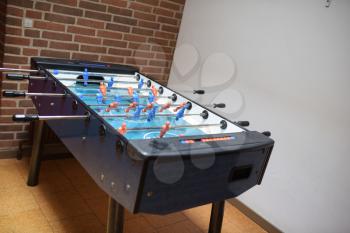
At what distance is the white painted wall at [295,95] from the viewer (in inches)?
85.1

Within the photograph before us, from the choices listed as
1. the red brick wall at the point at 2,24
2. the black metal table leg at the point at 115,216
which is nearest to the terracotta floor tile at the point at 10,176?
the red brick wall at the point at 2,24

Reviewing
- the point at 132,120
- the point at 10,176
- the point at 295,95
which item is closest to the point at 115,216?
the point at 132,120

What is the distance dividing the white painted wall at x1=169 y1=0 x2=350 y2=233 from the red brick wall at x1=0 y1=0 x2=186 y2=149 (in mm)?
621

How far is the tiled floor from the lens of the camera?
2141 mm

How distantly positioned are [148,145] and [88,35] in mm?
1887

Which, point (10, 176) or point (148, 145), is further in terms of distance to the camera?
point (10, 176)

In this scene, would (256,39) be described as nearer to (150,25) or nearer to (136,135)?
(150,25)

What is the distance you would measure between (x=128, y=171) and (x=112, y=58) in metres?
1.97

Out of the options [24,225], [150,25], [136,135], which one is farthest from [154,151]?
[150,25]

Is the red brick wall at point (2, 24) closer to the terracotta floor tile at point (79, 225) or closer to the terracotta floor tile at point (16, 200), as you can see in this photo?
the terracotta floor tile at point (16, 200)

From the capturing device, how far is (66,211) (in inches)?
90.9

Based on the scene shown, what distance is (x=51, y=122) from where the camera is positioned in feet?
7.09

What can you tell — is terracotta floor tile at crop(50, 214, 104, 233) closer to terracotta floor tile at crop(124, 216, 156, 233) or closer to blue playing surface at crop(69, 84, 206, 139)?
terracotta floor tile at crop(124, 216, 156, 233)

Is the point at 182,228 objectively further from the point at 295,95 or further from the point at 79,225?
the point at 295,95
